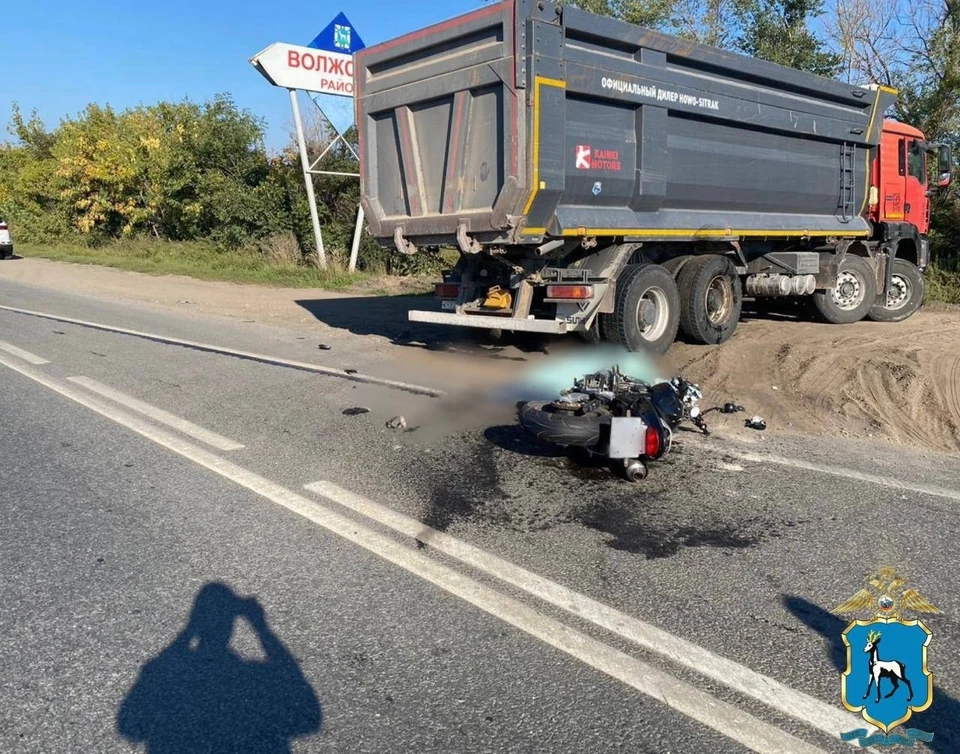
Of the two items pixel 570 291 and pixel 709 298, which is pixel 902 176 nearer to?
pixel 709 298

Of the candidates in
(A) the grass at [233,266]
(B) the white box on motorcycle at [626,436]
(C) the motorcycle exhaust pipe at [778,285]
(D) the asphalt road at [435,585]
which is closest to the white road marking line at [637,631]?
(D) the asphalt road at [435,585]

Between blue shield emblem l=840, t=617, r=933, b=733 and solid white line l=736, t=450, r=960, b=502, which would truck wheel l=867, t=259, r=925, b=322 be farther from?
blue shield emblem l=840, t=617, r=933, b=733

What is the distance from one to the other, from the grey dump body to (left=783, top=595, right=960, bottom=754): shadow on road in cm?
505

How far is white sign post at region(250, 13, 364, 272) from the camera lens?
1833 centimetres

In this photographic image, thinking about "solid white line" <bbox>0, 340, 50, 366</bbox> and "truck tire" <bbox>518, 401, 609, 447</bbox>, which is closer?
"truck tire" <bbox>518, 401, 609, 447</bbox>

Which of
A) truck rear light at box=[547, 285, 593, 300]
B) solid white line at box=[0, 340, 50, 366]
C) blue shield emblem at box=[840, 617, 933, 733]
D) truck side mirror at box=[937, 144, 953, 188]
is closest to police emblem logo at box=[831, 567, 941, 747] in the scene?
blue shield emblem at box=[840, 617, 933, 733]

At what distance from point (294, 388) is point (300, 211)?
15.8m

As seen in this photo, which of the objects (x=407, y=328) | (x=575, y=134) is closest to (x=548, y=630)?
(x=575, y=134)

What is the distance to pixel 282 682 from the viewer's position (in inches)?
113

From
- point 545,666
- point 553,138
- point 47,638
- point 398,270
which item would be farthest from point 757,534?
point 398,270

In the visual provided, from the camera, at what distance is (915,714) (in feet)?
8.70

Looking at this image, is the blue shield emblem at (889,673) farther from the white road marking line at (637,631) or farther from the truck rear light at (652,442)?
the truck rear light at (652,442)

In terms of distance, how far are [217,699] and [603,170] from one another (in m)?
6.55

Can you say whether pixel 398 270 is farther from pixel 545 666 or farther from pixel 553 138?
pixel 545 666
